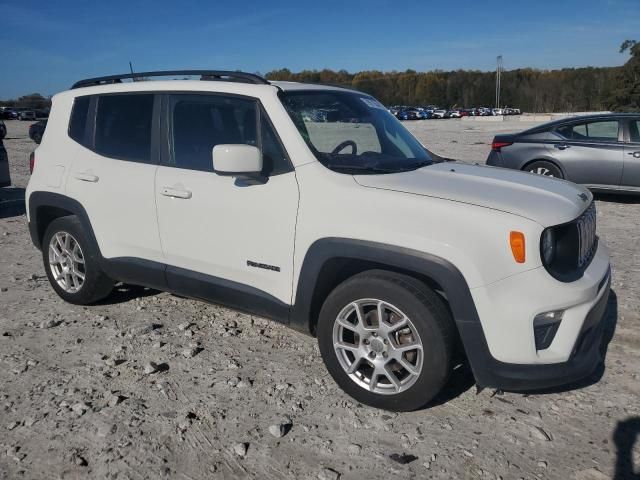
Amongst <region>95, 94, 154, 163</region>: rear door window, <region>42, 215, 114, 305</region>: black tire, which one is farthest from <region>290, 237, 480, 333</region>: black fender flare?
<region>42, 215, 114, 305</region>: black tire

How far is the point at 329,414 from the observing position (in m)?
3.34

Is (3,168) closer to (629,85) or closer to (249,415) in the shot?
(249,415)

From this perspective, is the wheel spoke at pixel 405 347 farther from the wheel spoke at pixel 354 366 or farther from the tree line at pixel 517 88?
the tree line at pixel 517 88

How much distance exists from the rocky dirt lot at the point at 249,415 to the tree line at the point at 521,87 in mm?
55930

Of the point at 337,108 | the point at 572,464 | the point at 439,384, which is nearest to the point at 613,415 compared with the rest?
the point at 572,464

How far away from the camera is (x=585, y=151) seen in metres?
9.44

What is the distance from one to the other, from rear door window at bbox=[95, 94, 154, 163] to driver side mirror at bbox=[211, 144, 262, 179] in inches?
41.8

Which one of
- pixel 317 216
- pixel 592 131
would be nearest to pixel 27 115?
pixel 592 131

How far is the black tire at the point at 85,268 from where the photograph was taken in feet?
15.5

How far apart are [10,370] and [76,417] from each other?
0.92 meters

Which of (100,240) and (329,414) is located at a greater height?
(100,240)

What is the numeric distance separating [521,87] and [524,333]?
11078 cm

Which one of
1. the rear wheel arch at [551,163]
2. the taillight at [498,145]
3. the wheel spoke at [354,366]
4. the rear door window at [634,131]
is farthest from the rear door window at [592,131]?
the wheel spoke at [354,366]

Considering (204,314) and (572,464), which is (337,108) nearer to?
(204,314)
